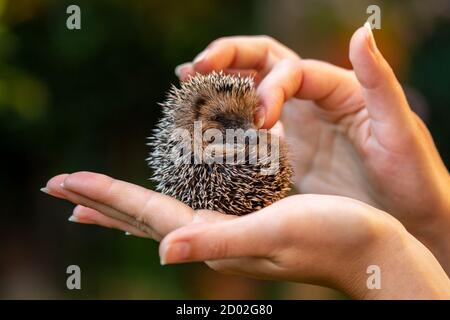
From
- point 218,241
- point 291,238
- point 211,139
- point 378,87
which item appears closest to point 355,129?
point 378,87

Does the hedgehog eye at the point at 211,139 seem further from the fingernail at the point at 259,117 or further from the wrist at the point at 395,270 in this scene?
the wrist at the point at 395,270

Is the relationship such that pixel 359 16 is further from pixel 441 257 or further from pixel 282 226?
pixel 282 226

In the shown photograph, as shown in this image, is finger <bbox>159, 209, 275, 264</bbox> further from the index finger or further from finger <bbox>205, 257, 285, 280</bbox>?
the index finger

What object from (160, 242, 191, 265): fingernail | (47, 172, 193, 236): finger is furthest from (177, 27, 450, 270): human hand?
(160, 242, 191, 265): fingernail

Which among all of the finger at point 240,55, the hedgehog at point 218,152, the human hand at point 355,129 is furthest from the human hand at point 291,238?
the finger at point 240,55

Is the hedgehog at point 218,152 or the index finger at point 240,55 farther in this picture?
the index finger at point 240,55
